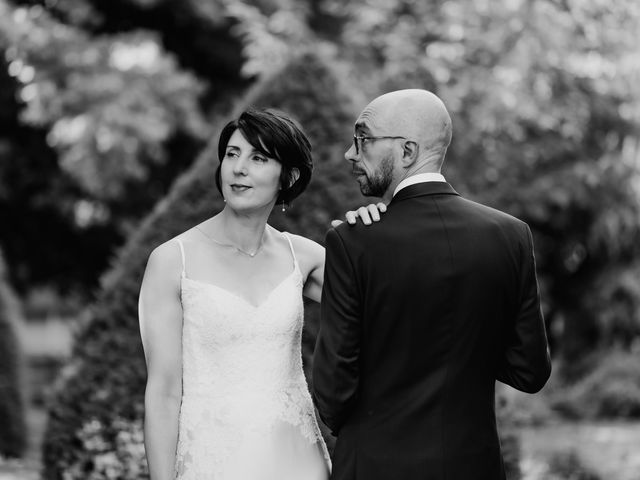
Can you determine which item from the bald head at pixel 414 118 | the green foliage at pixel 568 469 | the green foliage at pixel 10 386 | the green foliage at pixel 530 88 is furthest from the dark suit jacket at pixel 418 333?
the green foliage at pixel 10 386

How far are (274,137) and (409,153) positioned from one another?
0.57 metres

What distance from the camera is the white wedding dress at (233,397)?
3219 millimetres

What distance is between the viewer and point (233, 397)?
10.7 feet

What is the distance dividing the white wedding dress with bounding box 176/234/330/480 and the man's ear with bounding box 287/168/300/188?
457mm

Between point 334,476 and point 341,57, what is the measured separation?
29.1 ft

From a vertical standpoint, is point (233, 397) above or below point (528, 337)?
below

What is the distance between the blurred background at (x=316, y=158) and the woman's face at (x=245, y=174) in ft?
6.50

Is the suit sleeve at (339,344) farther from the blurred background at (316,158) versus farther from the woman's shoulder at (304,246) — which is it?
the blurred background at (316,158)

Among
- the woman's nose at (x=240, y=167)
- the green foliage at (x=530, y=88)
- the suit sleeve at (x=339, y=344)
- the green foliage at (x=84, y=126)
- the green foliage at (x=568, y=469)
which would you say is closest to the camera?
the suit sleeve at (x=339, y=344)

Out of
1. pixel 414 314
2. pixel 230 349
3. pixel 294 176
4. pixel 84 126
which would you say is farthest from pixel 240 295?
pixel 84 126

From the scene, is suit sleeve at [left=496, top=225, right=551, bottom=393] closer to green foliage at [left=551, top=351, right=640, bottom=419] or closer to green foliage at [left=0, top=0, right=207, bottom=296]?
green foliage at [left=0, top=0, right=207, bottom=296]

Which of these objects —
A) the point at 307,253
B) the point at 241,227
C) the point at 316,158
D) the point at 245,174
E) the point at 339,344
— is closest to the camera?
the point at 339,344

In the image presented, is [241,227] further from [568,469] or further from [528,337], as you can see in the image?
[568,469]

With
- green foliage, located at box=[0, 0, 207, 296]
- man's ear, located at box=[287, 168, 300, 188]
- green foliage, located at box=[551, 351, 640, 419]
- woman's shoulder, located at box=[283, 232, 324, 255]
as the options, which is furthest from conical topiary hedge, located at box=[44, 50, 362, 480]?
green foliage, located at box=[551, 351, 640, 419]
